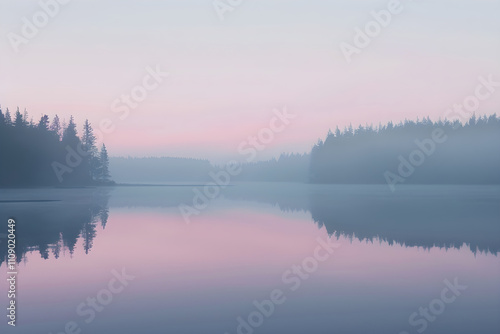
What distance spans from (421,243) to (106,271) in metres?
15.5

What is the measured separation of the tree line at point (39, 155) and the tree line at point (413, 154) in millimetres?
98697

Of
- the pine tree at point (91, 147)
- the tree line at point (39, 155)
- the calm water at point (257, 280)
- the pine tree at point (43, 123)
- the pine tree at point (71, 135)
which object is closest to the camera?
the calm water at point (257, 280)

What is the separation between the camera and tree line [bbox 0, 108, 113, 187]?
80.1 m

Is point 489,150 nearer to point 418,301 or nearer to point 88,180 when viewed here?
point 88,180

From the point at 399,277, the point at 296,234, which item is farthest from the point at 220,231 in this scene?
the point at 399,277

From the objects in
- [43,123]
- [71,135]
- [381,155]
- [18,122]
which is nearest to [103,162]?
[71,135]

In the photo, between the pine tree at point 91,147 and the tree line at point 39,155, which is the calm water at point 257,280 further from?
the pine tree at point 91,147

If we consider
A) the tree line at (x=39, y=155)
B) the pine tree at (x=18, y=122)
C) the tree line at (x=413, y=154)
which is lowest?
the tree line at (x=413, y=154)

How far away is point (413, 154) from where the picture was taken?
6909 inches

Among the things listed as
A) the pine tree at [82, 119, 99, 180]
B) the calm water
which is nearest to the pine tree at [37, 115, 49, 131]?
the pine tree at [82, 119, 99, 180]

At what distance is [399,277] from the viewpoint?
49.0 ft

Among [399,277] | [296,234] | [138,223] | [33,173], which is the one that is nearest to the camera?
[399,277]

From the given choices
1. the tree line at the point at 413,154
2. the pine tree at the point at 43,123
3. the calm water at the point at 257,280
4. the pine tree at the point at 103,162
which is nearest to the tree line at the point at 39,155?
the pine tree at the point at 43,123

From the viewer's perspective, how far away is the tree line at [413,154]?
154 m
